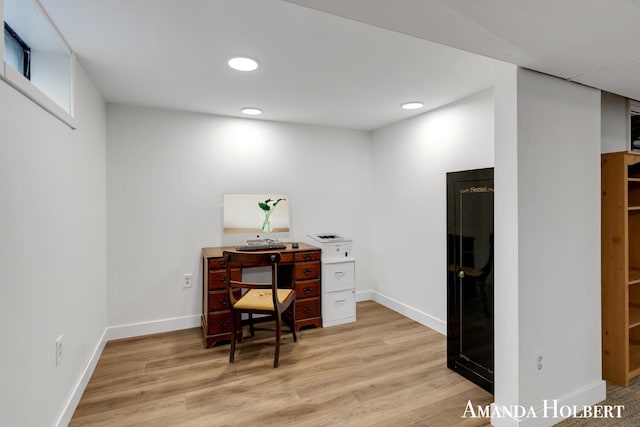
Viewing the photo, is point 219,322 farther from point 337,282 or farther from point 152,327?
point 337,282

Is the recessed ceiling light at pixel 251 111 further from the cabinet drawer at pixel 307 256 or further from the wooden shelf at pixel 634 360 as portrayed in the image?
the wooden shelf at pixel 634 360

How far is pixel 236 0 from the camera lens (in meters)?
1.52

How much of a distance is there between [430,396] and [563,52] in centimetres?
219

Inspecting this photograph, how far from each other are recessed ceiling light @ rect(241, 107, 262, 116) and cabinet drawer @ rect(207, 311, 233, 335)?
2.02m

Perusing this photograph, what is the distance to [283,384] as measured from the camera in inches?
91.4

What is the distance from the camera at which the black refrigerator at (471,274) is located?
218 cm

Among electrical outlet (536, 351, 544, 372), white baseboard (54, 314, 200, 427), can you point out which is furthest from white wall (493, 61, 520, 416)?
white baseboard (54, 314, 200, 427)

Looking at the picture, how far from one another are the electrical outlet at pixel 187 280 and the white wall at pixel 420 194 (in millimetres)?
2302

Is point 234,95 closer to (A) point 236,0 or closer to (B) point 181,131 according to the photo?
(B) point 181,131

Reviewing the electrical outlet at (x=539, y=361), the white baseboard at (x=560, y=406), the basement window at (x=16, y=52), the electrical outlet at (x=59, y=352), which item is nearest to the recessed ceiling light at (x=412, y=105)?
the electrical outlet at (x=539, y=361)

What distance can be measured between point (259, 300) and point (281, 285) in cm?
88

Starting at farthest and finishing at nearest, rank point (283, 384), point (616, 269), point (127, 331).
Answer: point (127, 331), point (283, 384), point (616, 269)

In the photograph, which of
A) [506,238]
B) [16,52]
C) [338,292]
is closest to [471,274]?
[506,238]

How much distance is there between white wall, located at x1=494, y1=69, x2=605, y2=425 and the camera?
1.80 m
